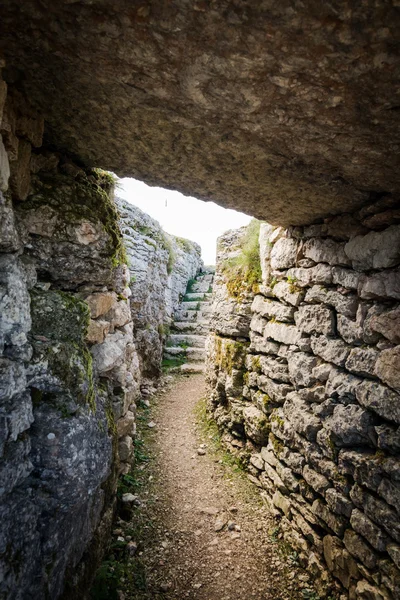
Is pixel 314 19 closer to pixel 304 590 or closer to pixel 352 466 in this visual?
pixel 352 466

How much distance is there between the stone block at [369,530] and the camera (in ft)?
8.54

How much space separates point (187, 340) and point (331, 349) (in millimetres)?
7883

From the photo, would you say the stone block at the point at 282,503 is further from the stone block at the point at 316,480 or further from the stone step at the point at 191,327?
the stone step at the point at 191,327

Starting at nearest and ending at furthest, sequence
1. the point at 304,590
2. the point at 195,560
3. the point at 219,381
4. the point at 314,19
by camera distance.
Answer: the point at 314,19 < the point at 304,590 < the point at 195,560 < the point at 219,381

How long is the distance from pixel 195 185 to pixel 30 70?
1.51 metres

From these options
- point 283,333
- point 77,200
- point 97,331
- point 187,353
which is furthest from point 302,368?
point 187,353

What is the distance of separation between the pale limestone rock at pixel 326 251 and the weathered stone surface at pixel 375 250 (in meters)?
0.11

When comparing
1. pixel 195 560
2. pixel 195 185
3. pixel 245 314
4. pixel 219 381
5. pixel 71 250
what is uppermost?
pixel 195 185

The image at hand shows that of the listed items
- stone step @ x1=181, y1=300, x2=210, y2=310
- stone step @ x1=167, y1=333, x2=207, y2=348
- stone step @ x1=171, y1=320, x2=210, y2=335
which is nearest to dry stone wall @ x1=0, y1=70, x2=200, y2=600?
stone step @ x1=167, y1=333, x2=207, y2=348

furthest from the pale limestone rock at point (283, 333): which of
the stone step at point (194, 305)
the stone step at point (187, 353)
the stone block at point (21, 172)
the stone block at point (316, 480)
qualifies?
the stone step at point (194, 305)

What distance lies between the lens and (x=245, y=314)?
5531 millimetres

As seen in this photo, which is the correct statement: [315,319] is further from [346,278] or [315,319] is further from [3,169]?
[3,169]

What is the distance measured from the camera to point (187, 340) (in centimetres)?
1091

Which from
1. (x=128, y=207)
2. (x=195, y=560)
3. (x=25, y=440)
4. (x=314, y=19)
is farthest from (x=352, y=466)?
(x=128, y=207)
